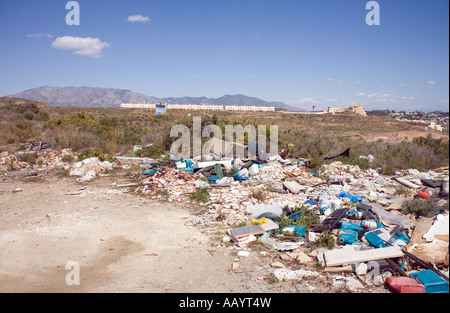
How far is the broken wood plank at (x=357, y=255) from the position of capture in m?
4.04

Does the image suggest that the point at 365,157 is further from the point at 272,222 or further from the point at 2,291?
the point at 2,291

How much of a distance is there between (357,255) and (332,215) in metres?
1.47

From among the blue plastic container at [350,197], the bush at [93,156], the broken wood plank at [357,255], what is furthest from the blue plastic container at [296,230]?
the bush at [93,156]

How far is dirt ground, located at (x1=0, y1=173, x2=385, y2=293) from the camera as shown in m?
3.82

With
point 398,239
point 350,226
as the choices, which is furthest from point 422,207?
point 350,226

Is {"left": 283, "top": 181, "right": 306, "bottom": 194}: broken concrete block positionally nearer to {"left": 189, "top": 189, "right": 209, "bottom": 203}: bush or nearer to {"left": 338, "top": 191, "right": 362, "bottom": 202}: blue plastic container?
{"left": 338, "top": 191, "right": 362, "bottom": 202}: blue plastic container

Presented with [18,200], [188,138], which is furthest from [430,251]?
[188,138]

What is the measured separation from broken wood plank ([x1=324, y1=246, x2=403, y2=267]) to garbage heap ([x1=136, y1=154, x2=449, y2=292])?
14mm

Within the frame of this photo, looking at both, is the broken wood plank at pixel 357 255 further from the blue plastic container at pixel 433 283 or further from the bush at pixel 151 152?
the bush at pixel 151 152

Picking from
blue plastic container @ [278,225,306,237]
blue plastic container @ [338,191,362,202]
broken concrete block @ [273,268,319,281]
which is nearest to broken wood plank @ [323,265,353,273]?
broken concrete block @ [273,268,319,281]

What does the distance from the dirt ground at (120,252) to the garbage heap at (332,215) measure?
40 cm
